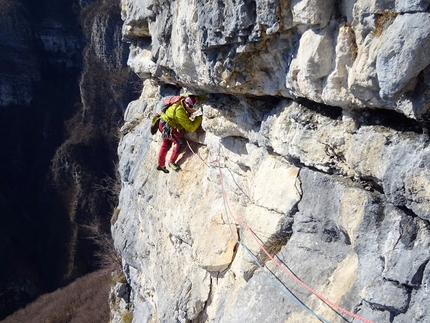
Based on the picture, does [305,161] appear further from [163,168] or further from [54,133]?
[54,133]

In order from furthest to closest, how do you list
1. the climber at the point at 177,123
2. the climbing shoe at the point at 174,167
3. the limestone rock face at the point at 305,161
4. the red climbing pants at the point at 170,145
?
the climbing shoe at the point at 174,167
the red climbing pants at the point at 170,145
the climber at the point at 177,123
the limestone rock face at the point at 305,161

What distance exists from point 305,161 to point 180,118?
334 centimetres

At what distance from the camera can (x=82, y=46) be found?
51062 mm

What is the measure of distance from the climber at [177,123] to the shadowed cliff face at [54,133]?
1218 inches

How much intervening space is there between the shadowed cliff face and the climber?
102 ft

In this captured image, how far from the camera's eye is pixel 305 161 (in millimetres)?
4480

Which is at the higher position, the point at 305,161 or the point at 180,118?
the point at 180,118

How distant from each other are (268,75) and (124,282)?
1135 cm

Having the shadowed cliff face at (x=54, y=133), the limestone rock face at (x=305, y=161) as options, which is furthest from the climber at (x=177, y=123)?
the shadowed cliff face at (x=54, y=133)

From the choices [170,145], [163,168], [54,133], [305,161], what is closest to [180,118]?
[170,145]

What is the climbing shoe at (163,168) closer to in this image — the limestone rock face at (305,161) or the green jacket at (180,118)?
the limestone rock face at (305,161)

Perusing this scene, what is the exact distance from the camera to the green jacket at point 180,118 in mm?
7199

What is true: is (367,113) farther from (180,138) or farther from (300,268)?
(180,138)

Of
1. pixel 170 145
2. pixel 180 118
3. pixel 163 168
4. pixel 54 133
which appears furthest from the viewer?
pixel 54 133
